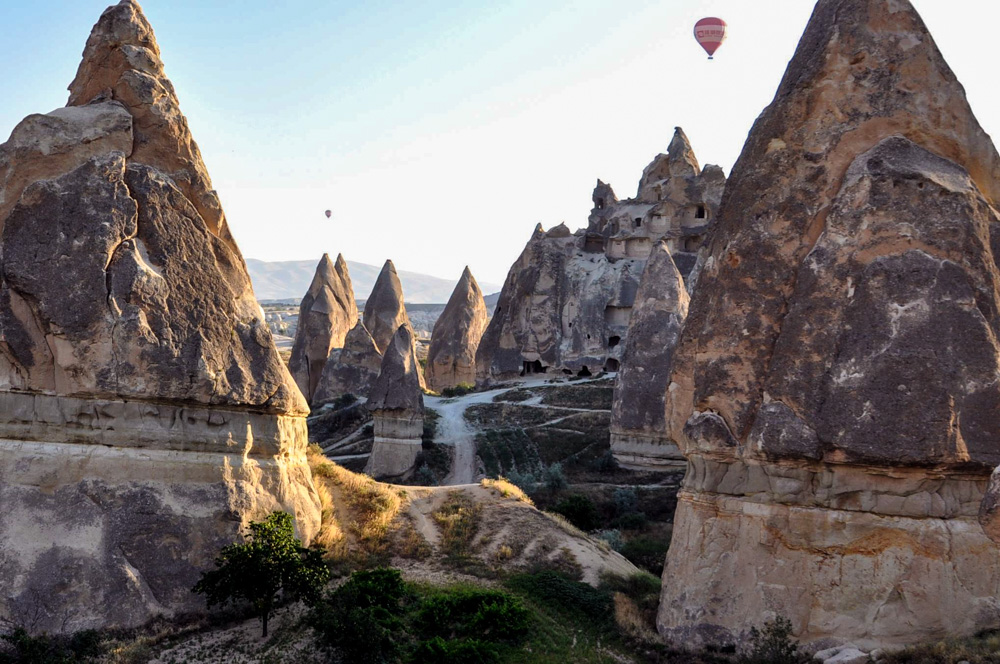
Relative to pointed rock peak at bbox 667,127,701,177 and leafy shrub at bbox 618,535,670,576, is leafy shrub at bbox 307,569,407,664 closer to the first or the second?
leafy shrub at bbox 618,535,670,576

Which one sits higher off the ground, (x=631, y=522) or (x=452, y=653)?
(x=452, y=653)

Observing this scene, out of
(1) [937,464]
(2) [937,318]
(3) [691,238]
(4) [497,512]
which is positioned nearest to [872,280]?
(2) [937,318]

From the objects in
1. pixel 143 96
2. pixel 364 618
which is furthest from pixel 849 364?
pixel 143 96

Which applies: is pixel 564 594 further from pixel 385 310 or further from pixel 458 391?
pixel 385 310

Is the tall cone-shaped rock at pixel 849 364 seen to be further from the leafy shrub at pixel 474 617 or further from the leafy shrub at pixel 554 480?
the leafy shrub at pixel 554 480

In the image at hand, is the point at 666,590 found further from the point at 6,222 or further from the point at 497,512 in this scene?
the point at 6,222

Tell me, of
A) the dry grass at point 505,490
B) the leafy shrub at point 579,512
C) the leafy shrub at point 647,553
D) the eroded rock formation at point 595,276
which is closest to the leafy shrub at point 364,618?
the dry grass at point 505,490
